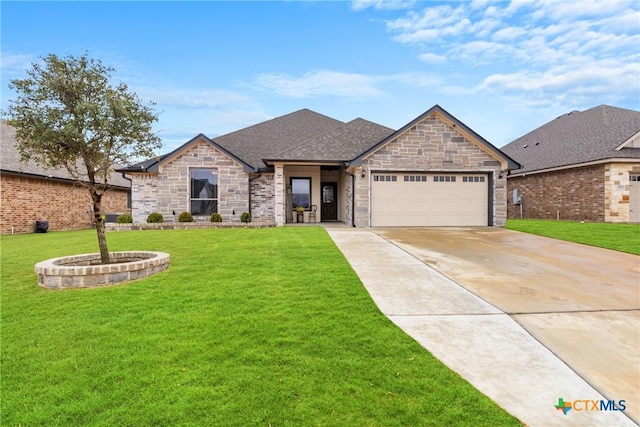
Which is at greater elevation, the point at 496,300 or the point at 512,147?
the point at 512,147

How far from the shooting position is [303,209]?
1812 centimetres

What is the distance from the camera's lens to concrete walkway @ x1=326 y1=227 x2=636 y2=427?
2572mm

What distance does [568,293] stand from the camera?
5367 mm

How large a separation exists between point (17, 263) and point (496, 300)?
10.9m

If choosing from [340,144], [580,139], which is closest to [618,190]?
[580,139]

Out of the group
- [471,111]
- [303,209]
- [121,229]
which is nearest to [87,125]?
[121,229]

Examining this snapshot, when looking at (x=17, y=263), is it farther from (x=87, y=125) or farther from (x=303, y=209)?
(x=303, y=209)

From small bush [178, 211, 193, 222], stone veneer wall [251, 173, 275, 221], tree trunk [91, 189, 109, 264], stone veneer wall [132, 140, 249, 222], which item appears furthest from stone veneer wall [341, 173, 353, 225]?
tree trunk [91, 189, 109, 264]

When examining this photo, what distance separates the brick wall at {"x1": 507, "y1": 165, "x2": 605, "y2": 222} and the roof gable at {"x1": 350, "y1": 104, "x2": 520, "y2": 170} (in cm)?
663

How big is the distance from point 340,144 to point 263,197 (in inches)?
197

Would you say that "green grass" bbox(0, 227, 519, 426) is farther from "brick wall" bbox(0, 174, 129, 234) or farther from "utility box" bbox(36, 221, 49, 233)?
"utility box" bbox(36, 221, 49, 233)

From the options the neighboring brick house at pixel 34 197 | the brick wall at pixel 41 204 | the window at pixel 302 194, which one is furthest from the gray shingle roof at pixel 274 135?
the brick wall at pixel 41 204

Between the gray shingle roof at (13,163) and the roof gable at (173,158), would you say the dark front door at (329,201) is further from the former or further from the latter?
the gray shingle roof at (13,163)

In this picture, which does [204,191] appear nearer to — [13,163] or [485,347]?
[13,163]
